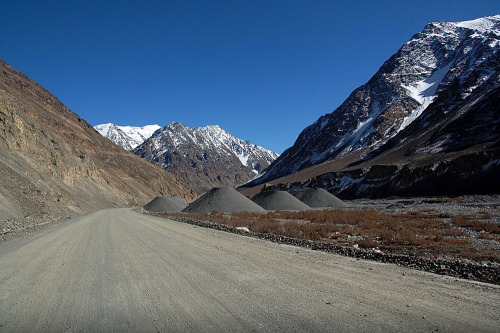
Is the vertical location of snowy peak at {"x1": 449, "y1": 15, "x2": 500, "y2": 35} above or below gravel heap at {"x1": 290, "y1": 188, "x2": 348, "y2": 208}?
above

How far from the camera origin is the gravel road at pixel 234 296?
4.29 m

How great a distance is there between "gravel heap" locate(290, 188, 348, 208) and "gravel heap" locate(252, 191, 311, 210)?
5.81 m

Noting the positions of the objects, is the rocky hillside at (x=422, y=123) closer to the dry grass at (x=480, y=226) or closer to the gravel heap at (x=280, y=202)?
the gravel heap at (x=280, y=202)

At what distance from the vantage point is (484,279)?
260 inches

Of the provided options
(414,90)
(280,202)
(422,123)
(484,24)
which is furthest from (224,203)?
(484,24)

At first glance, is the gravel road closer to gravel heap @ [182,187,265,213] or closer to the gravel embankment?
A: the gravel embankment

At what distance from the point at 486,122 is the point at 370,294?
86.2m

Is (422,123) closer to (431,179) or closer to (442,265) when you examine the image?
(431,179)

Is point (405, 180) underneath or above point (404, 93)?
underneath

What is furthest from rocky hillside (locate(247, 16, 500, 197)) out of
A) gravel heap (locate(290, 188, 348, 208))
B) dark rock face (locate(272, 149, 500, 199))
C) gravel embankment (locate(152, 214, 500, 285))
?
gravel embankment (locate(152, 214, 500, 285))

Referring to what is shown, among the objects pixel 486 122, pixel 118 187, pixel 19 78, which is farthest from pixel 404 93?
Answer: pixel 19 78

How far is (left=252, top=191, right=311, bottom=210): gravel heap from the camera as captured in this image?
45.2 metres

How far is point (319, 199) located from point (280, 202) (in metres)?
10.7

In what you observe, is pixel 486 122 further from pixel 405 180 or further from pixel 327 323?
pixel 327 323
